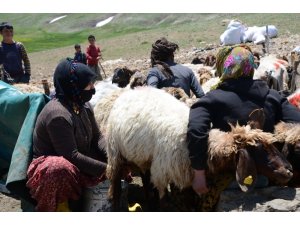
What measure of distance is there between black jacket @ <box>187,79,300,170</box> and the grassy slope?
20838mm

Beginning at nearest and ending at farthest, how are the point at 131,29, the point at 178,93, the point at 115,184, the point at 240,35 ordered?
the point at 115,184, the point at 178,93, the point at 240,35, the point at 131,29

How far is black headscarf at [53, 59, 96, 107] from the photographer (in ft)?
12.8

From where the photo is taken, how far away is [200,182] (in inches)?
144

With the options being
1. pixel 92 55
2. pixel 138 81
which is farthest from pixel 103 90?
pixel 92 55

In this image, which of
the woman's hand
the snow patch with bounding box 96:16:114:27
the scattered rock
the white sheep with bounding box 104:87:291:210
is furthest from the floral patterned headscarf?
the snow patch with bounding box 96:16:114:27

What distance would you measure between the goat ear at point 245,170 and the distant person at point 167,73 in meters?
1.97

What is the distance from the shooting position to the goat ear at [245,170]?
133 inches

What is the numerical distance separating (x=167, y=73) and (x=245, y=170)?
2200mm

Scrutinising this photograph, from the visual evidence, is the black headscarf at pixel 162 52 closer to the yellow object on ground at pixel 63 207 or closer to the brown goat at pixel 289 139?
the brown goat at pixel 289 139

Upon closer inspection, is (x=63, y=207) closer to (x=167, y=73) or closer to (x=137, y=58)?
(x=167, y=73)

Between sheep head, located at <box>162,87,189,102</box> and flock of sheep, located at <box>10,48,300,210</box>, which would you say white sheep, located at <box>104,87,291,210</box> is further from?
sheep head, located at <box>162,87,189,102</box>

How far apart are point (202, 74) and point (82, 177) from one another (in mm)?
4798

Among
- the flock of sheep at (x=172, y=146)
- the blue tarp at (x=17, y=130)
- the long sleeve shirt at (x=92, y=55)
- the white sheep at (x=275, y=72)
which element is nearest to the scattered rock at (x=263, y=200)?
the flock of sheep at (x=172, y=146)

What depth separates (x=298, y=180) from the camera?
12.9 feet
